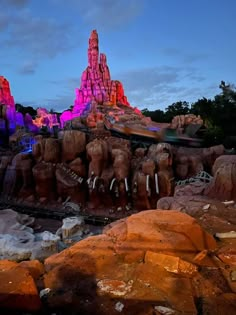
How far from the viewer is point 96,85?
46.4m

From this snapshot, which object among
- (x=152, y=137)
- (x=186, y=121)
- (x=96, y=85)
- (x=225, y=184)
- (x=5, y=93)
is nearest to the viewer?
(x=225, y=184)

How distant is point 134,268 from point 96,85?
149 ft

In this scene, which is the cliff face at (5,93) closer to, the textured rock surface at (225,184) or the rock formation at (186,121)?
the rock formation at (186,121)

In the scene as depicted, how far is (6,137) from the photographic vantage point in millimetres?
33344

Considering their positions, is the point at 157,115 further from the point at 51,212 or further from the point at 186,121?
the point at 51,212

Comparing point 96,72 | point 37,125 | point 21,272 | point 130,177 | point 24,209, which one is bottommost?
point 24,209

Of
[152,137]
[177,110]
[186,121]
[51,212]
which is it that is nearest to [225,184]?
[51,212]

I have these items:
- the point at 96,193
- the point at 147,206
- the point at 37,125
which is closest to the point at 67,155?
the point at 96,193

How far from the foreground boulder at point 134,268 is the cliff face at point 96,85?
39933mm

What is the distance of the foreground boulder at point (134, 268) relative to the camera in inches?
100

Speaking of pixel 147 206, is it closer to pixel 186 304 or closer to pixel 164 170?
pixel 164 170

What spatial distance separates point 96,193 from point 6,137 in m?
21.4

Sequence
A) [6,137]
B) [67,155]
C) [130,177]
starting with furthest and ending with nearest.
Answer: [6,137]
[67,155]
[130,177]

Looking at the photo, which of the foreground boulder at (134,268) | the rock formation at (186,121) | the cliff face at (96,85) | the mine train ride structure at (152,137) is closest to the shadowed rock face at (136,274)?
the foreground boulder at (134,268)
